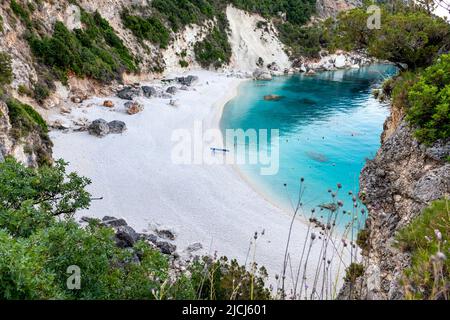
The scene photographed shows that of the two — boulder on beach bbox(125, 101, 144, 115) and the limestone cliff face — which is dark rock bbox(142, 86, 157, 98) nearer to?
boulder on beach bbox(125, 101, 144, 115)

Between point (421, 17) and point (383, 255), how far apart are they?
406 inches

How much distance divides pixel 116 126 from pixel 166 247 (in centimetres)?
1830

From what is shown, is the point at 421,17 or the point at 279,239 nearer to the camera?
the point at 421,17

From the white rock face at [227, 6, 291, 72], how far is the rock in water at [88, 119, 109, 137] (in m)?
49.0

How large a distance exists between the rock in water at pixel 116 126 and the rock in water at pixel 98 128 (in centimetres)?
71

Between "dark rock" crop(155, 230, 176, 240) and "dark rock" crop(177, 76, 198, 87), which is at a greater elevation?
"dark rock" crop(177, 76, 198, 87)

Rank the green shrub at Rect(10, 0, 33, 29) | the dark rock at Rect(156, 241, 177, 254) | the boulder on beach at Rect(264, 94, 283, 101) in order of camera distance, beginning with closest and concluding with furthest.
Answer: the dark rock at Rect(156, 241, 177, 254)
the green shrub at Rect(10, 0, 33, 29)
the boulder on beach at Rect(264, 94, 283, 101)

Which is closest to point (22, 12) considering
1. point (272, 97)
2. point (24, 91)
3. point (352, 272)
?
point (24, 91)

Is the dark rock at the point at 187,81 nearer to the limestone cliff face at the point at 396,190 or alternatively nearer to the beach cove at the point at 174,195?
the beach cove at the point at 174,195

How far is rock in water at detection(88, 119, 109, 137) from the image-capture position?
3080 centimetres

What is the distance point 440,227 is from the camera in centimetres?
582

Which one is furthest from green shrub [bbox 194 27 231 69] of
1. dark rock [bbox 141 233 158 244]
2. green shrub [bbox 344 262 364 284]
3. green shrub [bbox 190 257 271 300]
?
green shrub [bbox 344 262 364 284]
